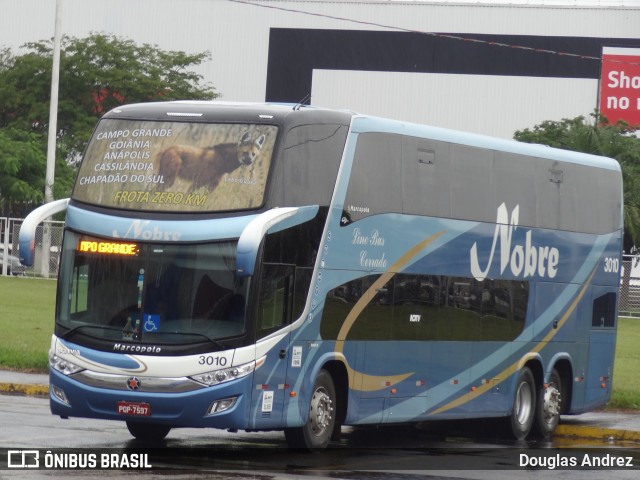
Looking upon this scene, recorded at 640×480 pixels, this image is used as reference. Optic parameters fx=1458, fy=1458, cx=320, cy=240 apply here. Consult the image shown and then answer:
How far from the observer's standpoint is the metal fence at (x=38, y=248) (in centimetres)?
5028

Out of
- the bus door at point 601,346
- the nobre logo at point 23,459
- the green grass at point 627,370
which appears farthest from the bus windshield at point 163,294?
the green grass at point 627,370

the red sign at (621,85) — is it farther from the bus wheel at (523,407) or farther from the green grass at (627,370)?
the bus wheel at (523,407)

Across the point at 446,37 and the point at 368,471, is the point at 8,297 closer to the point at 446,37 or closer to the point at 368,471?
the point at 368,471

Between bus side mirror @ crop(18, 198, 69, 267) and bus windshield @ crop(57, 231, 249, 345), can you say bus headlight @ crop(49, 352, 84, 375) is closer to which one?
bus windshield @ crop(57, 231, 249, 345)

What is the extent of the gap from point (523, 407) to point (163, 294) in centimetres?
698

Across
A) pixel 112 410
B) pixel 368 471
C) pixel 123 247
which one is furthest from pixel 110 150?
pixel 368 471

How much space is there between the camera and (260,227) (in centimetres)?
1366

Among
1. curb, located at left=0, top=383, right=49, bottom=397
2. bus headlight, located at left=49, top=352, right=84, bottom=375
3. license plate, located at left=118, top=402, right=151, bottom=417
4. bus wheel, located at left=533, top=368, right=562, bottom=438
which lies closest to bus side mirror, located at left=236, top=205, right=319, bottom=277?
license plate, located at left=118, top=402, right=151, bottom=417

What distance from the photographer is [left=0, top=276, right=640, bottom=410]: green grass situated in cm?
2306

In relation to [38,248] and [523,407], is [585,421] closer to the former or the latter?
[523,407]

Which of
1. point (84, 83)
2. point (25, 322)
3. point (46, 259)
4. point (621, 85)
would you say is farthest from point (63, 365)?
point (621, 85)

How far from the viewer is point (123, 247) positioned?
563 inches

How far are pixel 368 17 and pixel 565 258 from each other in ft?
193

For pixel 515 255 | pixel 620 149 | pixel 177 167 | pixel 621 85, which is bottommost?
pixel 515 255
